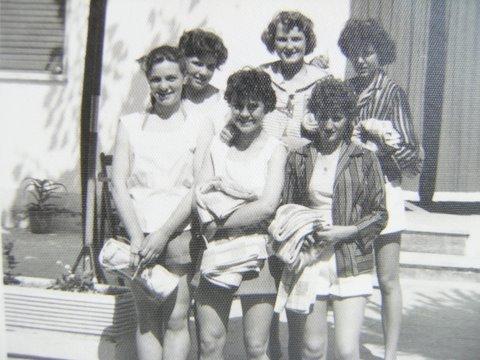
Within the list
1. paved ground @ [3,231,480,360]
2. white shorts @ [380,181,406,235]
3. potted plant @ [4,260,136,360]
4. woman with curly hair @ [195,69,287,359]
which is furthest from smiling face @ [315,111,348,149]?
paved ground @ [3,231,480,360]

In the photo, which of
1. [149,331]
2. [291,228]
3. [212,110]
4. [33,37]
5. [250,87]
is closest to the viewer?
[291,228]

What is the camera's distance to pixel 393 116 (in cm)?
320

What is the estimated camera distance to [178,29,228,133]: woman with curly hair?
3010mm

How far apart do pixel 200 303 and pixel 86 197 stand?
1106 mm

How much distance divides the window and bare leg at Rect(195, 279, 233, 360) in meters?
4.45

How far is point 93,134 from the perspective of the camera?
11.5 feet

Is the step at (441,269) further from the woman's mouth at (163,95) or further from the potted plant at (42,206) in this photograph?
the potted plant at (42,206)

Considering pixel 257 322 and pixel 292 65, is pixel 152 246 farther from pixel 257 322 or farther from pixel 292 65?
pixel 292 65

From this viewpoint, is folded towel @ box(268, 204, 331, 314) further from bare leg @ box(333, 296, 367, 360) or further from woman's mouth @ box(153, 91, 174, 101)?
woman's mouth @ box(153, 91, 174, 101)

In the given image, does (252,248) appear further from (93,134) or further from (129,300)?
(93,134)

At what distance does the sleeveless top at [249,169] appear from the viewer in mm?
2729

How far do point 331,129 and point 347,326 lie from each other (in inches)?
26.6

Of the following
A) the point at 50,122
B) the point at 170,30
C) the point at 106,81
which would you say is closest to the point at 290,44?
the point at 170,30

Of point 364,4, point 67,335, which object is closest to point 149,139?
point 67,335
